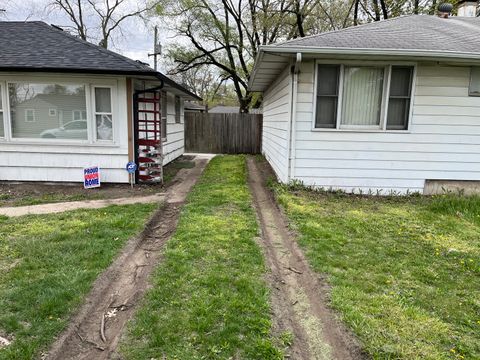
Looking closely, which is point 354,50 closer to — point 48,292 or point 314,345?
point 314,345

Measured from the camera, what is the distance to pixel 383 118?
679 centimetres

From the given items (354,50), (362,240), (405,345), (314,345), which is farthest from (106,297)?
(354,50)

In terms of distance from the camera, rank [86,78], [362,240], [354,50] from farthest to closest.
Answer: [86,78] → [354,50] → [362,240]

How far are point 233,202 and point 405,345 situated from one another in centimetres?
418

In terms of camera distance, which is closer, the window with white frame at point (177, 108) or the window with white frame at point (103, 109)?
the window with white frame at point (103, 109)

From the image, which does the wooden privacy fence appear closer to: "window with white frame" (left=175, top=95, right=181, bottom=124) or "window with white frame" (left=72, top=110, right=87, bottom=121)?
"window with white frame" (left=175, top=95, right=181, bottom=124)

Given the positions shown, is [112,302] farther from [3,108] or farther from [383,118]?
[3,108]

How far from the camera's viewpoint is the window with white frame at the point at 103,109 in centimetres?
738

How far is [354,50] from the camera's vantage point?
6078 millimetres

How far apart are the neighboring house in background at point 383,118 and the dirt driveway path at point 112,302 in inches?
138

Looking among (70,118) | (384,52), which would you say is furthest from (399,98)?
(70,118)

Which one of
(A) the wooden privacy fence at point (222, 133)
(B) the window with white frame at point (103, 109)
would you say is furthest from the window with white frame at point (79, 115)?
(A) the wooden privacy fence at point (222, 133)

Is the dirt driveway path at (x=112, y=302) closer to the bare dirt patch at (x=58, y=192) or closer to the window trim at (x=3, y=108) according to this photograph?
the bare dirt patch at (x=58, y=192)

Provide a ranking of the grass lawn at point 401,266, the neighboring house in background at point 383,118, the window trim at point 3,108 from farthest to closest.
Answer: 1. the window trim at point 3,108
2. the neighboring house in background at point 383,118
3. the grass lawn at point 401,266
